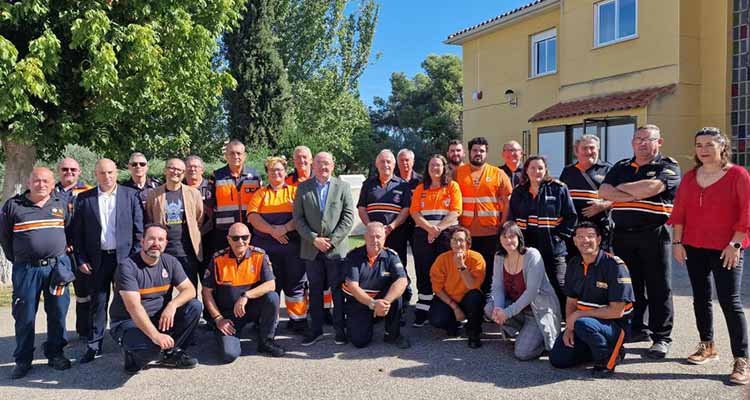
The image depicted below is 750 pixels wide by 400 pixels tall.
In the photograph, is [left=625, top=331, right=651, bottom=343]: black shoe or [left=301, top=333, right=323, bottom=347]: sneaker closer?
[left=625, top=331, right=651, bottom=343]: black shoe

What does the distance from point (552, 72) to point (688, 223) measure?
39.2 feet

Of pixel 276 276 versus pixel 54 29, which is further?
pixel 54 29

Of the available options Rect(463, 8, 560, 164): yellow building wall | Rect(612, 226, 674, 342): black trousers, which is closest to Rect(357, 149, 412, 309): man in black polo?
Rect(612, 226, 674, 342): black trousers

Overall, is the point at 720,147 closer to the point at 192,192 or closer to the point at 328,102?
the point at 192,192

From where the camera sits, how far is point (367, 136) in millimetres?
28438

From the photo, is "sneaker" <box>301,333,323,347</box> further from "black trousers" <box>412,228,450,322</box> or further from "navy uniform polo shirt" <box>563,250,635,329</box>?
"navy uniform polo shirt" <box>563,250,635,329</box>

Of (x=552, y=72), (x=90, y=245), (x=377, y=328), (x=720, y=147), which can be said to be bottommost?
(x=377, y=328)

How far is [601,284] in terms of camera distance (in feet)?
15.4

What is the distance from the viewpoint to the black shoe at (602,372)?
4.45 m

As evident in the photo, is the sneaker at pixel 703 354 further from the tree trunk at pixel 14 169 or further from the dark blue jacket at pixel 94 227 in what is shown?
the tree trunk at pixel 14 169

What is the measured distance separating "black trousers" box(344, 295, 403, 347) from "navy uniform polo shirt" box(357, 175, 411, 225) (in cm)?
101

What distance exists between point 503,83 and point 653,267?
44.0 ft

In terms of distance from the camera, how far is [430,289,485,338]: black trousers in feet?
17.7

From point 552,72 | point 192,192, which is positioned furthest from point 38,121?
point 552,72
